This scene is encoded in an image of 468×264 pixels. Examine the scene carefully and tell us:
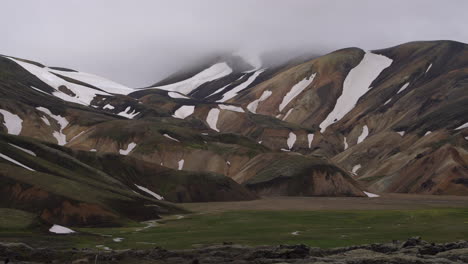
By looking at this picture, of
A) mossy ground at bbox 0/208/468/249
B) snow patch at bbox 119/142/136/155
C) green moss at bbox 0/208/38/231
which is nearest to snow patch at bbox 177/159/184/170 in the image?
snow patch at bbox 119/142/136/155

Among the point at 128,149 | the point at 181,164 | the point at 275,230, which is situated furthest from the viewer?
the point at 128,149

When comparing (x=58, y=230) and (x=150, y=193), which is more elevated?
(x=150, y=193)

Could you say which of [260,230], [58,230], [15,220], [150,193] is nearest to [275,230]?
[260,230]

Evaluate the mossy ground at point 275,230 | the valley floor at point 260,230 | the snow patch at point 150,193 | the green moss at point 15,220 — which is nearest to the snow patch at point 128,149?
the snow patch at point 150,193

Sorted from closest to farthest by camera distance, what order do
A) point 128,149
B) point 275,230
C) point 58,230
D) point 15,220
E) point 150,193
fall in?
point 15,220
point 58,230
point 275,230
point 150,193
point 128,149

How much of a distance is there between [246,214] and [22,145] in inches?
1603

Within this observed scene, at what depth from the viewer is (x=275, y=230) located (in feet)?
235

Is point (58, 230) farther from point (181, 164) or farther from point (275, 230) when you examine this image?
point (181, 164)

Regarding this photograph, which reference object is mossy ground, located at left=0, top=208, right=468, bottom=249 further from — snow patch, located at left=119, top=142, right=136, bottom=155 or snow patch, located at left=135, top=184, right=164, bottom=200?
snow patch, located at left=119, top=142, right=136, bottom=155

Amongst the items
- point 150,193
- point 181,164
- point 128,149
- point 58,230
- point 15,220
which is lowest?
point 58,230

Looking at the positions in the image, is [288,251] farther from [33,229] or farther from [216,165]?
[216,165]

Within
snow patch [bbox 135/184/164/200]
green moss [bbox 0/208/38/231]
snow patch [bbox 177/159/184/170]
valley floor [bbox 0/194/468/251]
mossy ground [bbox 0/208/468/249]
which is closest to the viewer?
valley floor [bbox 0/194/468/251]

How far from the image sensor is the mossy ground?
2331 inches

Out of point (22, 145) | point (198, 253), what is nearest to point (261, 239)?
point (198, 253)
